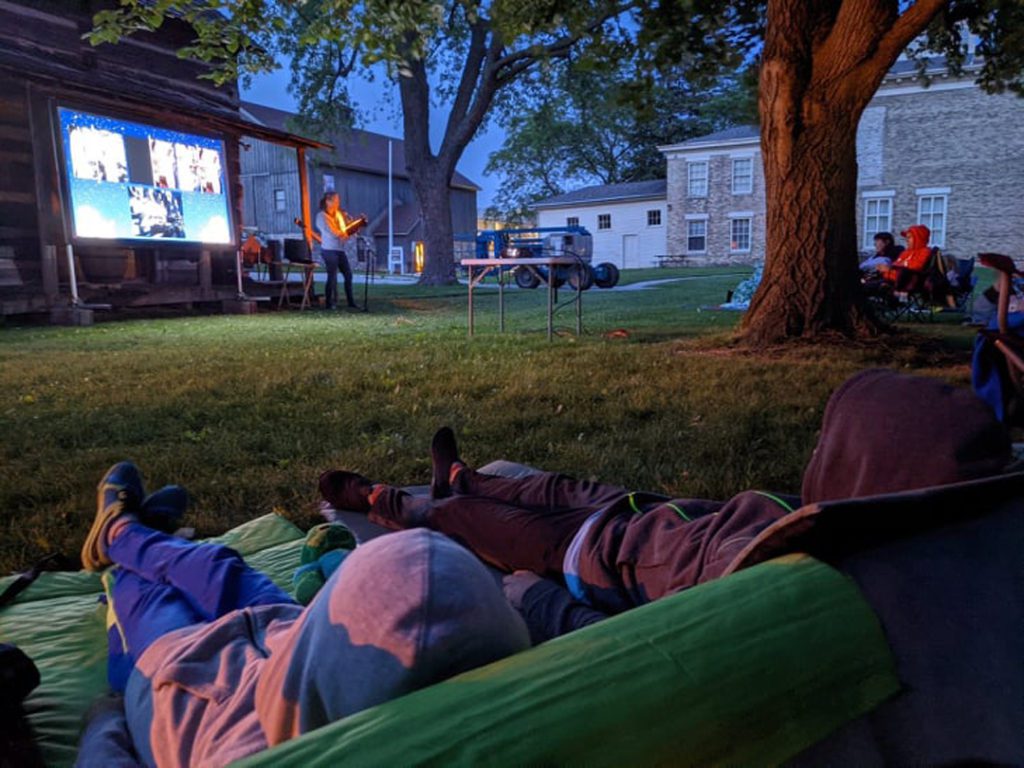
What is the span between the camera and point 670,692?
2.70ft

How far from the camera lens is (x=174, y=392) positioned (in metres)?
5.25

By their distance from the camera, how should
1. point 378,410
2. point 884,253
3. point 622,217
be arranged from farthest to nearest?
point 622,217 < point 884,253 < point 378,410

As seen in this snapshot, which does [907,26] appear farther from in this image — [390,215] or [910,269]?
[390,215]

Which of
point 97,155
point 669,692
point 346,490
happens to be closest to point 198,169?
point 97,155

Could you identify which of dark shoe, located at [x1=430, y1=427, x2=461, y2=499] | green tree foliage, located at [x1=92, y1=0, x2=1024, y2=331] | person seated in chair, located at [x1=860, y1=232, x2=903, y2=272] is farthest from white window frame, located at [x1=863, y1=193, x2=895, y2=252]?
dark shoe, located at [x1=430, y1=427, x2=461, y2=499]

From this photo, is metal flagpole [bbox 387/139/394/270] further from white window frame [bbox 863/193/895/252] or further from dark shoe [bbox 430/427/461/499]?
dark shoe [bbox 430/427/461/499]

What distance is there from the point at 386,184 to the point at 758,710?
46.1 meters

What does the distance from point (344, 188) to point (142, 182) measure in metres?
30.7

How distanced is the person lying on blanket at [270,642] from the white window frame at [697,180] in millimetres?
35094

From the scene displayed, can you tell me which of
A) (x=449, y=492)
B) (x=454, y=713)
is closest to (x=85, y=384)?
(x=449, y=492)

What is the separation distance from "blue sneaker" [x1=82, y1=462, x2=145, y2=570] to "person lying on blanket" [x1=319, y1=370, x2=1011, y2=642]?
0.85m

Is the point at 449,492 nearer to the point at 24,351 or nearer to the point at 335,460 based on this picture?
the point at 335,460

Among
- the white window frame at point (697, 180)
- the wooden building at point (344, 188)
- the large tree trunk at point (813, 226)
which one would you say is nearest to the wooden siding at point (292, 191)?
the wooden building at point (344, 188)

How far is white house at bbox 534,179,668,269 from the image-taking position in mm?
37750
